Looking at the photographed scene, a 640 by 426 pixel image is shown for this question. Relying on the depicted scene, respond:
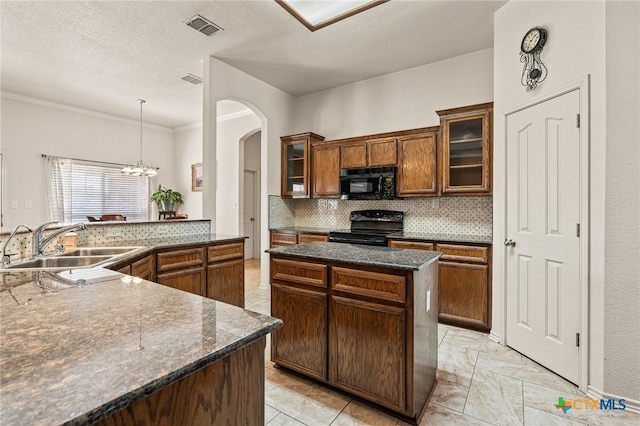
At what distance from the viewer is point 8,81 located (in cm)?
451

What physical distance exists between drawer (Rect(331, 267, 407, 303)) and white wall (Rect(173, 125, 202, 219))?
5737 mm

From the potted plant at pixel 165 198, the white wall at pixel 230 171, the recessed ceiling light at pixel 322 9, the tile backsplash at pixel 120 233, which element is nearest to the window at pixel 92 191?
the potted plant at pixel 165 198

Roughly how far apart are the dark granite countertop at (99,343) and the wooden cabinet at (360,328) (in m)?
1.00

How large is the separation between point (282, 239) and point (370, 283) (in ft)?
9.09

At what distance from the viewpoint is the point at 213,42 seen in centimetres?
343

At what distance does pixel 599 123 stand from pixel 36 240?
3.66m

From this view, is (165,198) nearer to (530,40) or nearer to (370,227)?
(370,227)

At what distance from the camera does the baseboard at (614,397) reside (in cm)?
187

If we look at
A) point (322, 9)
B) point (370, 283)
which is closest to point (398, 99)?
point (322, 9)

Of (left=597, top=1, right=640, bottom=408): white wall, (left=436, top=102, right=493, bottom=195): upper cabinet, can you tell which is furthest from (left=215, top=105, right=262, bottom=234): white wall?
(left=597, top=1, right=640, bottom=408): white wall

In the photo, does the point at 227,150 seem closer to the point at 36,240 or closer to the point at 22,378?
the point at 36,240

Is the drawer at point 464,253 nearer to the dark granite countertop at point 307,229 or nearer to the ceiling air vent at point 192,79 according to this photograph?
the dark granite countertop at point 307,229

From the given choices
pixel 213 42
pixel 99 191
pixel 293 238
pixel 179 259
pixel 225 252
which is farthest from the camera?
pixel 99 191

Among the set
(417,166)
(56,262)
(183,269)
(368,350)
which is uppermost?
(417,166)
